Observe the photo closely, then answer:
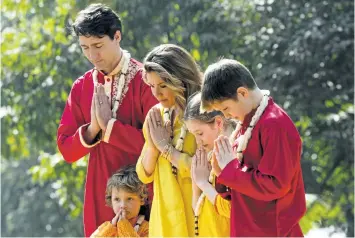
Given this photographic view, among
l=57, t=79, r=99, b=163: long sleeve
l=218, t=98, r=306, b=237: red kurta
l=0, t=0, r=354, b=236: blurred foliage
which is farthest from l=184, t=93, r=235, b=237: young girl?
l=0, t=0, r=354, b=236: blurred foliage

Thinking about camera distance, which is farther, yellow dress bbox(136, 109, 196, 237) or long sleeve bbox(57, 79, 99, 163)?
long sleeve bbox(57, 79, 99, 163)

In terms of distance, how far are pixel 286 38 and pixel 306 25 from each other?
10.0 inches

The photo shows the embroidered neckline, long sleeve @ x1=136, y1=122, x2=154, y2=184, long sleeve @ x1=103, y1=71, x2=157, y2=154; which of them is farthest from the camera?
the embroidered neckline

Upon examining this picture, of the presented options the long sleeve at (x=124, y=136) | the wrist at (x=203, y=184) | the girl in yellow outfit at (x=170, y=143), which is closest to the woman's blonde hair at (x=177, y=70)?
the girl in yellow outfit at (x=170, y=143)

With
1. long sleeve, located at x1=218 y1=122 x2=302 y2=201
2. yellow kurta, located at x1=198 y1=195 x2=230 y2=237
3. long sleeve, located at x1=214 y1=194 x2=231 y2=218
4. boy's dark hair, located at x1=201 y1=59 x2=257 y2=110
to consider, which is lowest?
yellow kurta, located at x1=198 y1=195 x2=230 y2=237

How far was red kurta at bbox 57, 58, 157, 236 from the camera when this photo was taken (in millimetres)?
7617

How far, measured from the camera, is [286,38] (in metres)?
14.7

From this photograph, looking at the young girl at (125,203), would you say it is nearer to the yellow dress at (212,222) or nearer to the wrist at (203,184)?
the yellow dress at (212,222)

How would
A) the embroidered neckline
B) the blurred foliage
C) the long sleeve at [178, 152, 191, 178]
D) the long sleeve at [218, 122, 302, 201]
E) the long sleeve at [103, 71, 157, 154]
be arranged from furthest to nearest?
the blurred foliage → the embroidered neckline → the long sleeve at [103, 71, 157, 154] → the long sleeve at [178, 152, 191, 178] → the long sleeve at [218, 122, 302, 201]

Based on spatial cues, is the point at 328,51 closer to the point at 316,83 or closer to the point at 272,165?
the point at 316,83

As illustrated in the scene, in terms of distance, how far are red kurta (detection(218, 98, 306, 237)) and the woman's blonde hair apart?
691mm

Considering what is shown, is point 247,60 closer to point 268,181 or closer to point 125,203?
point 125,203

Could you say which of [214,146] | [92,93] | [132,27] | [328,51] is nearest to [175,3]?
[132,27]

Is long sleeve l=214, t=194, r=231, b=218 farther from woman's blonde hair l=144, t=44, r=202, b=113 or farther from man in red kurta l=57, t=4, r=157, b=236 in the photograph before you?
man in red kurta l=57, t=4, r=157, b=236
